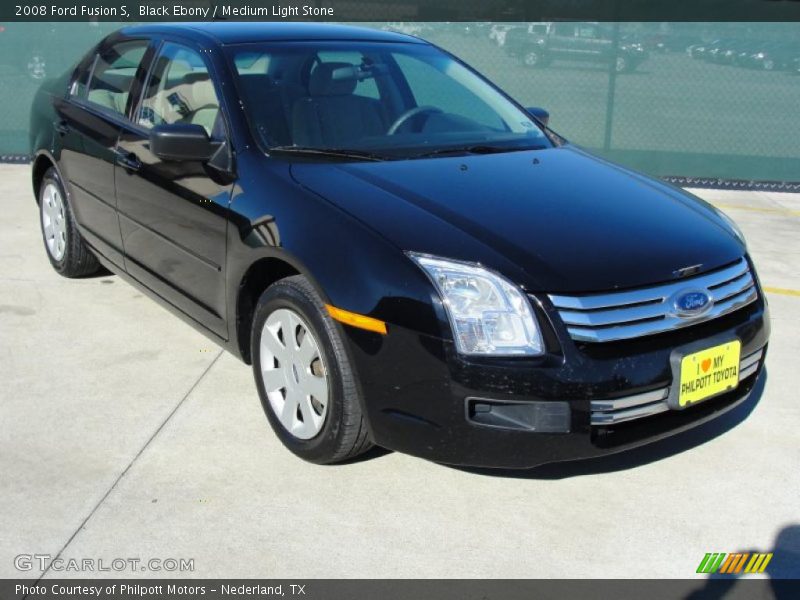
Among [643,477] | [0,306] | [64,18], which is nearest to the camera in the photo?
[643,477]

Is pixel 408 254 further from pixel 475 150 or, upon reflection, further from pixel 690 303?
pixel 475 150

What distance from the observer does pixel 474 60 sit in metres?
9.96

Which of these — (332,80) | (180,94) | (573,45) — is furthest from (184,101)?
(573,45)

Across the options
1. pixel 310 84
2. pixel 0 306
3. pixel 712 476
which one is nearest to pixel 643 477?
pixel 712 476

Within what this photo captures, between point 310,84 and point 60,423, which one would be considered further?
point 310,84

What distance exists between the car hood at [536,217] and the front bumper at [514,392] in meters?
0.23

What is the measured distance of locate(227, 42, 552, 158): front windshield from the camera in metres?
3.82

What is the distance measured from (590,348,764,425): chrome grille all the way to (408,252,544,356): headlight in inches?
11.4

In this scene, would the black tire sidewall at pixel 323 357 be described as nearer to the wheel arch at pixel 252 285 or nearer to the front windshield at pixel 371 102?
the wheel arch at pixel 252 285

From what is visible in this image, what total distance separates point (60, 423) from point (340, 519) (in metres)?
1.41

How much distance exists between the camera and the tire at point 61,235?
5332 millimetres

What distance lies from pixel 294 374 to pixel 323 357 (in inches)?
11.4

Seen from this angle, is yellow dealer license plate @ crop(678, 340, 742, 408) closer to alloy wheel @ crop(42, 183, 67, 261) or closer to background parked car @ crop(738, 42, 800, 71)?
alloy wheel @ crop(42, 183, 67, 261)

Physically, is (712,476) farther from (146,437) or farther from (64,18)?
(64,18)
